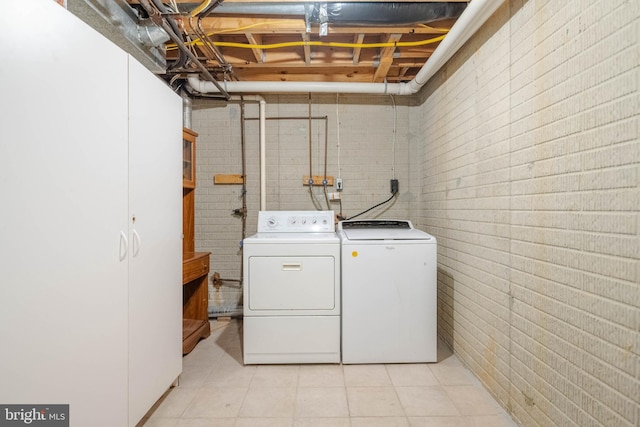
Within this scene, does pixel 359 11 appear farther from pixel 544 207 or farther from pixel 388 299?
pixel 388 299

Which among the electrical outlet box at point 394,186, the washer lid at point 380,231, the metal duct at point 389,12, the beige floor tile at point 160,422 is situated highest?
the metal duct at point 389,12

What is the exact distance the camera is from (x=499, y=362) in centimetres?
176

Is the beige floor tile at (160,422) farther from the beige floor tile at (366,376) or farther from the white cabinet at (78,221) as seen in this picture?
the beige floor tile at (366,376)

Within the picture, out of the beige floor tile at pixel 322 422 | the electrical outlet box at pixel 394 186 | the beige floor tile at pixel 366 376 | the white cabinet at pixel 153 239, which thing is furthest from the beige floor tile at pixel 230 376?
the electrical outlet box at pixel 394 186

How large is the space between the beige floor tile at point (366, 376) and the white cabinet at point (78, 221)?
1.15 metres

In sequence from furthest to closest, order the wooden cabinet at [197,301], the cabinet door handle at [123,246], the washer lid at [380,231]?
the wooden cabinet at [197,301] → the washer lid at [380,231] → the cabinet door handle at [123,246]

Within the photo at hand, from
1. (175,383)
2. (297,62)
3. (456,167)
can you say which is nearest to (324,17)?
(297,62)

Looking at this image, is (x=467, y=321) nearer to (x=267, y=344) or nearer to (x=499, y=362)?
(x=499, y=362)

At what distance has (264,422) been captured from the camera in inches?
63.8

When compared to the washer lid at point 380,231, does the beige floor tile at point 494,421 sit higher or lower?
lower

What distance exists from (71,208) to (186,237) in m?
1.91

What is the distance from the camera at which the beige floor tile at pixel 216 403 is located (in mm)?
1686

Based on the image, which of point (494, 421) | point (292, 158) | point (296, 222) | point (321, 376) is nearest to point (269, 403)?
point (321, 376)

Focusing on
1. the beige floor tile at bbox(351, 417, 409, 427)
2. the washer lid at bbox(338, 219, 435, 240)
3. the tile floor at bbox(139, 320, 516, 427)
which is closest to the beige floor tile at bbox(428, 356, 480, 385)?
the tile floor at bbox(139, 320, 516, 427)
